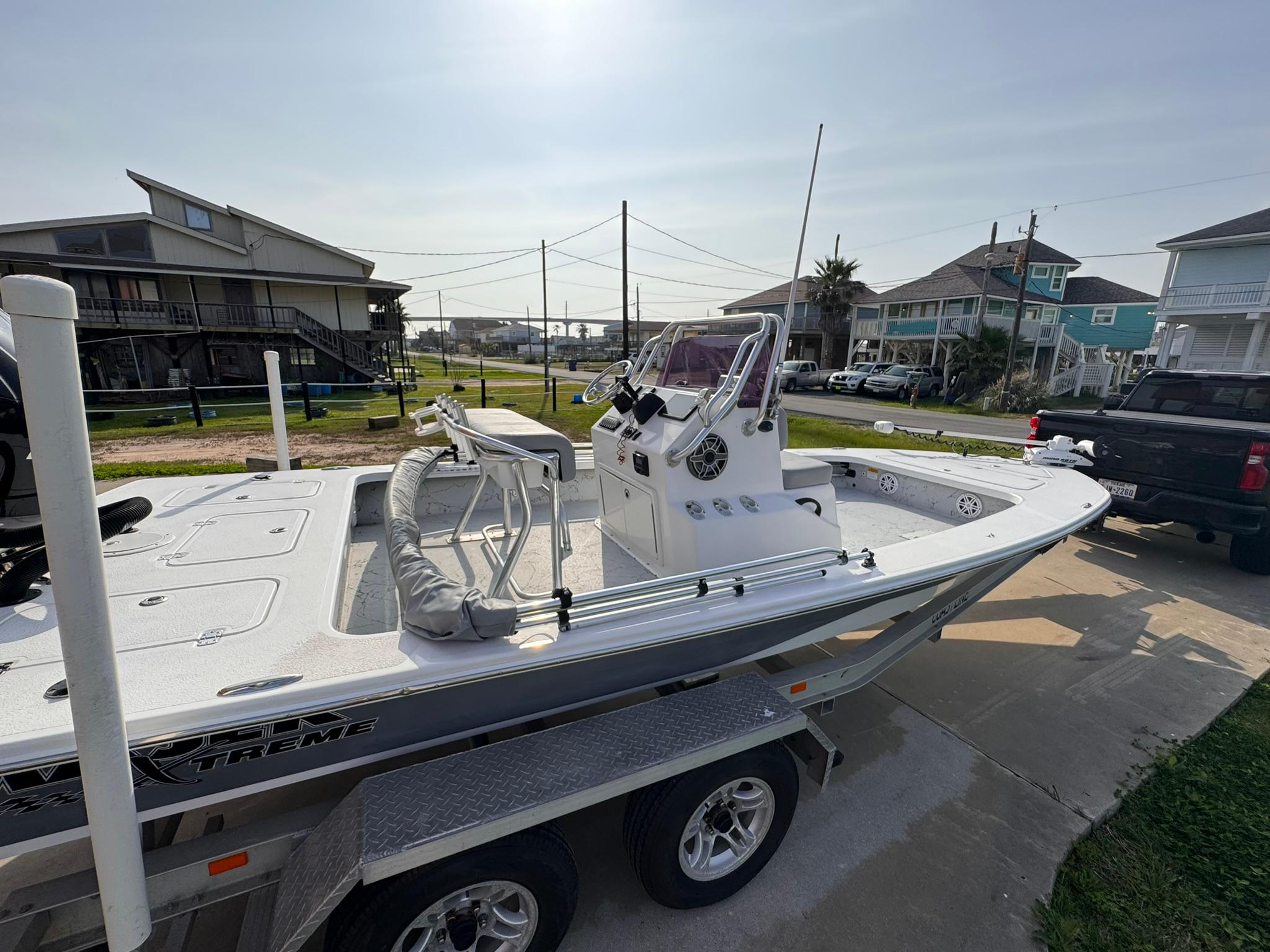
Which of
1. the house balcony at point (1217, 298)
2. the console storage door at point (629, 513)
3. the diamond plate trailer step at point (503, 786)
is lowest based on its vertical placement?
the diamond plate trailer step at point (503, 786)

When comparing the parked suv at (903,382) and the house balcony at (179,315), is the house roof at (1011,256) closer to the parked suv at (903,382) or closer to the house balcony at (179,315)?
the parked suv at (903,382)

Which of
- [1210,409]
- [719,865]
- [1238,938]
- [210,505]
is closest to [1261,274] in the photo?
[1210,409]

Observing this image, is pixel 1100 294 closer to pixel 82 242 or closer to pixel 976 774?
pixel 976 774

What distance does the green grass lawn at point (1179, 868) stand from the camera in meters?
2.18

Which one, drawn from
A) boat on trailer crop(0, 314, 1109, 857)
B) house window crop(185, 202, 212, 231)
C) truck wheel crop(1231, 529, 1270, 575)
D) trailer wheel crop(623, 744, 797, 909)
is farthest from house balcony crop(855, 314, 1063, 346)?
house window crop(185, 202, 212, 231)

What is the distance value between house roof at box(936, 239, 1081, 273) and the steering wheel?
3144cm

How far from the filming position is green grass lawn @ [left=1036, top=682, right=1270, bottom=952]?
2180 mm

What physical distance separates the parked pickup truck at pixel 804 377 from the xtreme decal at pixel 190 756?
25.0m

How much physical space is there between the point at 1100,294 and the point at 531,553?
37680mm

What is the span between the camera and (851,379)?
25.0 m

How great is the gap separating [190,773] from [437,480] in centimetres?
278

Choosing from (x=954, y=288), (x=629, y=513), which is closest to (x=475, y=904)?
(x=629, y=513)

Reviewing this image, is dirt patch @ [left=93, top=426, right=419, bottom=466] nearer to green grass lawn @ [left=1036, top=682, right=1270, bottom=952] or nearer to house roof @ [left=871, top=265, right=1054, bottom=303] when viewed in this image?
green grass lawn @ [left=1036, top=682, right=1270, bottom=952]

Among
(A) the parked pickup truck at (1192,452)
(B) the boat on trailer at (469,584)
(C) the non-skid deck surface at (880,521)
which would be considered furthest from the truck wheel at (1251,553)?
(C) the non-skid deck surface at (880,521)
